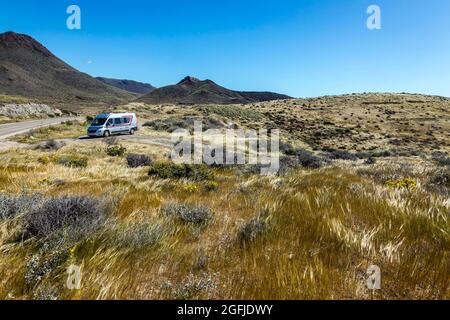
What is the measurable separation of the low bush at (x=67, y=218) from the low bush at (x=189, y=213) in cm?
98

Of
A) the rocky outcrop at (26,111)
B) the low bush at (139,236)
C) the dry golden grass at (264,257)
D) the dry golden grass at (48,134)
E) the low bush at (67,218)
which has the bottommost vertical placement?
the dry golden grass at (264,257)

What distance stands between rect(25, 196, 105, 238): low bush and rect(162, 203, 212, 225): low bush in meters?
0.98

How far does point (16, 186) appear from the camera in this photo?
5727 mm

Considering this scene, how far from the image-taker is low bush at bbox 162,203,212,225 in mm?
3844

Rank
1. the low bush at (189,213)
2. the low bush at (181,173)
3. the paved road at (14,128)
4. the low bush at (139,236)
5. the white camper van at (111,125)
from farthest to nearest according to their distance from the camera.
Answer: the paved road at (14,128) < the white camper van at (111,125) < the low bush at (181,173) < the low bush at (189,213) < the low bush at (139,236)

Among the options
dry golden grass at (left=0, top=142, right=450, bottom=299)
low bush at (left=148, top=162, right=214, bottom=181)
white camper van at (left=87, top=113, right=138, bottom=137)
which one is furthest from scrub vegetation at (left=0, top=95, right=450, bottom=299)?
white camper van at (left=87, top=113, right=138, bottom=137)

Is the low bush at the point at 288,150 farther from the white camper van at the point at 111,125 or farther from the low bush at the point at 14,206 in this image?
the low bush at the point at 14,206

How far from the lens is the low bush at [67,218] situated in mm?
3020

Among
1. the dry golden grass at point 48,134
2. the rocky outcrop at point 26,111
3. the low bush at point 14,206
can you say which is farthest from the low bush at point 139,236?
the rocky outcrop at point 26,111

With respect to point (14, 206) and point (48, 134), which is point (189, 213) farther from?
point (48, 134)

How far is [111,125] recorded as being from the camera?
28938mm

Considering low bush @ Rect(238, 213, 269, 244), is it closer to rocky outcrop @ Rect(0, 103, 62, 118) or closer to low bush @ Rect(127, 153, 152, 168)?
low bush @ Rect(127, 153, 152, 168)

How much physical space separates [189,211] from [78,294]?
209 cm
